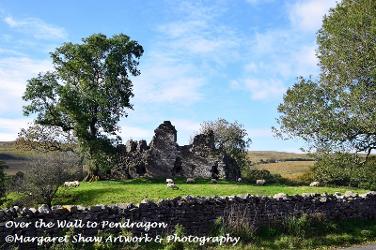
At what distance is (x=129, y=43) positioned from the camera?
5144 centimetres

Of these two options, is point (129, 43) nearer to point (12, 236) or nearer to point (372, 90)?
point (372, 90)

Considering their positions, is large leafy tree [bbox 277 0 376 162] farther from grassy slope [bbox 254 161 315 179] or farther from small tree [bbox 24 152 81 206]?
grassy slope [bbox 254 161 315 179]

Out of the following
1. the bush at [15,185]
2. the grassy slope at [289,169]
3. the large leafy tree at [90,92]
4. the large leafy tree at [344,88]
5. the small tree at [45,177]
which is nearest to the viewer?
the large leafy tree at [344,88]

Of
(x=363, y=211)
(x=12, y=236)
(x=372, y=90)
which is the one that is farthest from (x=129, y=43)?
(x=12, y=236)

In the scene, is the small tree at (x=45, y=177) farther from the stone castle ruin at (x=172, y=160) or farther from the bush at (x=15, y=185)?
the stone castle ruin at (x=172, y=160)

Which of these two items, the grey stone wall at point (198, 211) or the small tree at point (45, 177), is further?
the small tree at point (45, 177)

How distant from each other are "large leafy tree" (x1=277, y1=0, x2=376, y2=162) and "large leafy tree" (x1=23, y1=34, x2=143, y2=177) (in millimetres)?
24172

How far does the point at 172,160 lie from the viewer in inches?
2105

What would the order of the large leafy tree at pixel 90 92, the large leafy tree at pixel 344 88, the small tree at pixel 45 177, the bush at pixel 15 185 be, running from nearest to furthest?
the large leafy tree at pixel 344 88, the small tree at pixel 45 177, the bush at pixel 15 185, the large leafy tree at pixel 90 92

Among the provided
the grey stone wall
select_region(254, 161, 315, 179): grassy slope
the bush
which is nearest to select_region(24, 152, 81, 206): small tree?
the bush

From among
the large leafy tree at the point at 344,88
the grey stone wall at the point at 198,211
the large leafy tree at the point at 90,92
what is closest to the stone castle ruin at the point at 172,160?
the large leafy tree at the point at 90,92

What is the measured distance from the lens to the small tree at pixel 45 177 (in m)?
34.2

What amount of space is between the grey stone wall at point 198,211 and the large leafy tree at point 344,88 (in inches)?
319

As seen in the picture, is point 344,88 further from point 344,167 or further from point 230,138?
point 230,138
